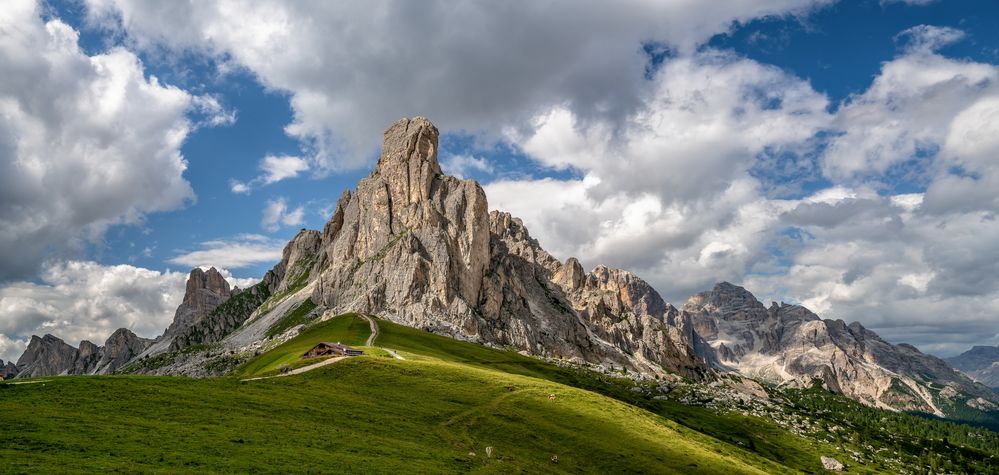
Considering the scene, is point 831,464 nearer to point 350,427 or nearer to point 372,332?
point 350,427

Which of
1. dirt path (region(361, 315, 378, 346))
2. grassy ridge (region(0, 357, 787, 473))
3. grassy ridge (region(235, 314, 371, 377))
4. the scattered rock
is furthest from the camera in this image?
dirt path (region(361, 315, 378, 346))

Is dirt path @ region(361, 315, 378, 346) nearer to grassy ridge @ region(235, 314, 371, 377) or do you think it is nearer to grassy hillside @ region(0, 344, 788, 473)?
grassy ridge @ region(235, 314, 371, 377)

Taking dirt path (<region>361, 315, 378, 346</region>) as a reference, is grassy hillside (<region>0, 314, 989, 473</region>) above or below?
below

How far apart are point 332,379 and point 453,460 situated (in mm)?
38564

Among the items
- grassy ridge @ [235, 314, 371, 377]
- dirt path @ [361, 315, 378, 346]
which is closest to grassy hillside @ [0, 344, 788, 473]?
dirt path @ [361, 315, 378, 346]

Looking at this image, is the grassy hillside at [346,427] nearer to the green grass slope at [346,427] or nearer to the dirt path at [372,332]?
the green grass slope at [346,427]

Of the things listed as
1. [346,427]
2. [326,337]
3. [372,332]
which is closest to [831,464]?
[346,427]

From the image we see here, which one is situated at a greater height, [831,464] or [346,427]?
[346,427]

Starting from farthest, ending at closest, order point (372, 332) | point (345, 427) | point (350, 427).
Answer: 1. point (372, 332)
2. point (350, 427)
3. point (345, 427)

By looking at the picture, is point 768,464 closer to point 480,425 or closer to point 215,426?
point 480,425

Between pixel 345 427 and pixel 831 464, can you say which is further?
pixel 831 464

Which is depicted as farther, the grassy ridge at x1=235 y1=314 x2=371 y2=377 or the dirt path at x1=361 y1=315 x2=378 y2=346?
the dirt path at x1=361 y1=315 x2=378 y2=346

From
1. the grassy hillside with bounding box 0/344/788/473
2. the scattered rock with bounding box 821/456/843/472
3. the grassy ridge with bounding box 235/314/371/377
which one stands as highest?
the grassy ridge with bounding box 235/314/371/377

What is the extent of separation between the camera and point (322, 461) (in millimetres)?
47969
